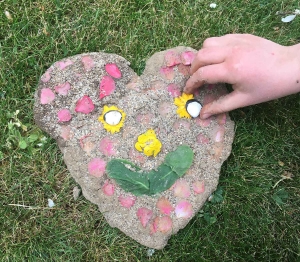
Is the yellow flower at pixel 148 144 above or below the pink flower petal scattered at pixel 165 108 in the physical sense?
below

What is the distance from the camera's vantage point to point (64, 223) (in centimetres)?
181

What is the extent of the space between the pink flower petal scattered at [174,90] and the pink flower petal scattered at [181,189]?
0.37m

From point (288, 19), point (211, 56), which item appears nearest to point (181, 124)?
point (211, 56)

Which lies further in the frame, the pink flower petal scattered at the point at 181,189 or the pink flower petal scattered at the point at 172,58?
the pink flower petal scattered at the point at 172,58

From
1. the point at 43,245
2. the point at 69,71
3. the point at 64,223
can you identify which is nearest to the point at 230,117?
the point at 69,71

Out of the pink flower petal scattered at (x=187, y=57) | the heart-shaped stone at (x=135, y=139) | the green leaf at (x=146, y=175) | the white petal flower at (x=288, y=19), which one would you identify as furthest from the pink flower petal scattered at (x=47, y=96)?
the white petal flower at (x=288, y=19)

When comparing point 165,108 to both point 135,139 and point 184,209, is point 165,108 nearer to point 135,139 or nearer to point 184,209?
point 135,139

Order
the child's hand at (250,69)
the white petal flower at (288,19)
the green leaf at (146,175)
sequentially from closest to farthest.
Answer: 1. the child's hand at (250,69)
2. the green leaf at (146,175)
3. the white petal flower at (288,19)

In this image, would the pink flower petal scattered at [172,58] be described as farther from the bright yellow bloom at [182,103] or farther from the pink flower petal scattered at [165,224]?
the pink flower petal scattered at [165,224]

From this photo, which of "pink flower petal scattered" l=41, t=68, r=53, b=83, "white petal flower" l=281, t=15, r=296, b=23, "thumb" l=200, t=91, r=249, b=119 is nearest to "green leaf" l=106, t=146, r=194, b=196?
"thumb" l=200, t=91, r=249, b=119

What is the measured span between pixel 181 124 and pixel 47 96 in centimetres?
57

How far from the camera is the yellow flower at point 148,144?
1.72m

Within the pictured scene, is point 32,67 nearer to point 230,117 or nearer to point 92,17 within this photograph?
point 92,17

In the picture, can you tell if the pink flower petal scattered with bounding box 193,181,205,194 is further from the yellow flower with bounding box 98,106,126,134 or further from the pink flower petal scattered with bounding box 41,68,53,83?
the pink flower petal scattered with bounding box 41,68,53,83
